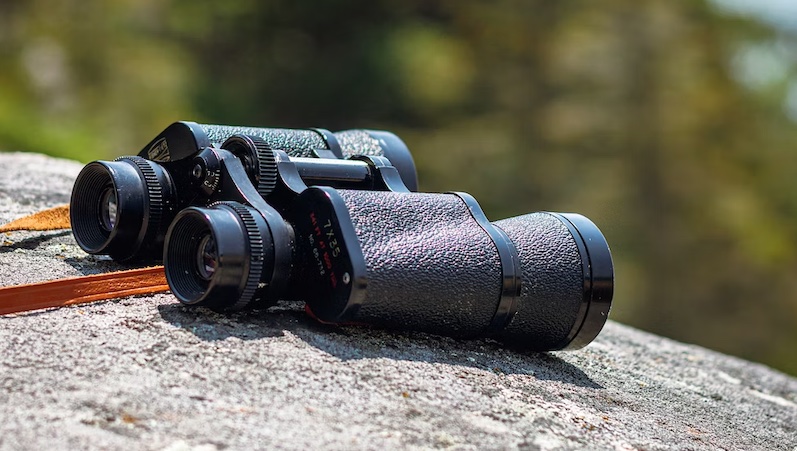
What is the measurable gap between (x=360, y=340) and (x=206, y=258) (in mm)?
391

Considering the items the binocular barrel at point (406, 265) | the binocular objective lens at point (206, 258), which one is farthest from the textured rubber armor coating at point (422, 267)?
the binocular objective lens at point (206, 258)

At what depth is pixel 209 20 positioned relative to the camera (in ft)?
50.5

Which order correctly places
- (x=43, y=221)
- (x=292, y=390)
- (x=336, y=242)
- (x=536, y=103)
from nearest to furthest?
1. (x=292, y=390)
2. (x=336, y=242)
3. (x=43, y=221)
4. (x=536, y=103)

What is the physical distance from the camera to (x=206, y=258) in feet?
7.59

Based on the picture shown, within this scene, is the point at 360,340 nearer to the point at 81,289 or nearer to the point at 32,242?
the point at 81,289

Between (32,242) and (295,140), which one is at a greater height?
(295,140)

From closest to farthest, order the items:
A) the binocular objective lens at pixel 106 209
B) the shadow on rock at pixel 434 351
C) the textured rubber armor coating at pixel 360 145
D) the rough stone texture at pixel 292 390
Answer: the rough stone texture at pixel 292 390, the shadow on rock at pixel 434 351, the binocular objective lens at pixel 106 209, the textured rubber armor coating at pixel 360 145

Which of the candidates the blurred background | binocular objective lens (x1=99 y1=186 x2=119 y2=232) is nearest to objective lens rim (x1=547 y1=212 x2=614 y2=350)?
binocular objective lens (x1=99 y1=186 x2=119 y2=232)

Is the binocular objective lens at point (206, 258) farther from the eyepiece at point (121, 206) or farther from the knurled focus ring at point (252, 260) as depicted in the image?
the eyepiece at point (121, 206)

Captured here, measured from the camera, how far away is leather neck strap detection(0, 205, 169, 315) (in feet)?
7.36

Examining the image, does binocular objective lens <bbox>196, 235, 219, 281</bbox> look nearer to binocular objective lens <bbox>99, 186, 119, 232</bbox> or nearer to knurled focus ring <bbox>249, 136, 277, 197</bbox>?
knurled focus ring <bbox>249, 136, 277, 197</bbox>

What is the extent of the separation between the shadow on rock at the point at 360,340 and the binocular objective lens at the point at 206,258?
9 cm

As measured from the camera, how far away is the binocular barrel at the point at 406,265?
2219 millimetres

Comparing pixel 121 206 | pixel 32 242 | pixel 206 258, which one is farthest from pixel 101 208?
pixel 206 258
